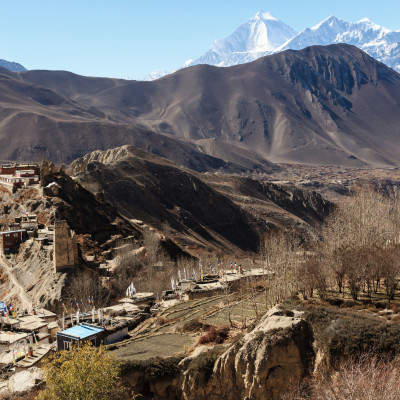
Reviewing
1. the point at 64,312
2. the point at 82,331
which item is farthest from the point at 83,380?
the point at 64,312

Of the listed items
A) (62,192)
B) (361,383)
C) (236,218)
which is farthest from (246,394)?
(236,218)

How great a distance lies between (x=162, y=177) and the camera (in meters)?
121

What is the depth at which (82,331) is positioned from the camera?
3362 centimetres

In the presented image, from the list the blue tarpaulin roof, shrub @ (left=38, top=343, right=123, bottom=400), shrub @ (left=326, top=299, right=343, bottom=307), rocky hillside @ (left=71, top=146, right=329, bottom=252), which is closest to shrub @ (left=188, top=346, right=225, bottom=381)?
shrub @ (left=38, top=343, right=123, bottom=400)

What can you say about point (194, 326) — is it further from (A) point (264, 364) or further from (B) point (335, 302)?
(A) point (264, 364)

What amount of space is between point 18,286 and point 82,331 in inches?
1066

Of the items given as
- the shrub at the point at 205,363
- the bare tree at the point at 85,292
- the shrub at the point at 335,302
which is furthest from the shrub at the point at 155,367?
the bare tree at the point at 85,292

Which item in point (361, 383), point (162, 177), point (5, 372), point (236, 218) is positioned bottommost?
point (5, 372)

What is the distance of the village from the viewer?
33562 millimetres

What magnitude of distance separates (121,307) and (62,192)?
3513 centimetres

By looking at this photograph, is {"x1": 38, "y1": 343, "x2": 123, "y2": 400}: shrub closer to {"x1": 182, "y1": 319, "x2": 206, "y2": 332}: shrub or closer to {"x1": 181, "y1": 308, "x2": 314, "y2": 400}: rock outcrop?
{"x1": 181, "y1": 308, "x2": 314, "y2": 400}: rock outcrop

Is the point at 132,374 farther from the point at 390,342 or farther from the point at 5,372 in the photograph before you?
the point at 390,342

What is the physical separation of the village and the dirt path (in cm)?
13

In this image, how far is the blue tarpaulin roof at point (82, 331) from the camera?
32.9 m
